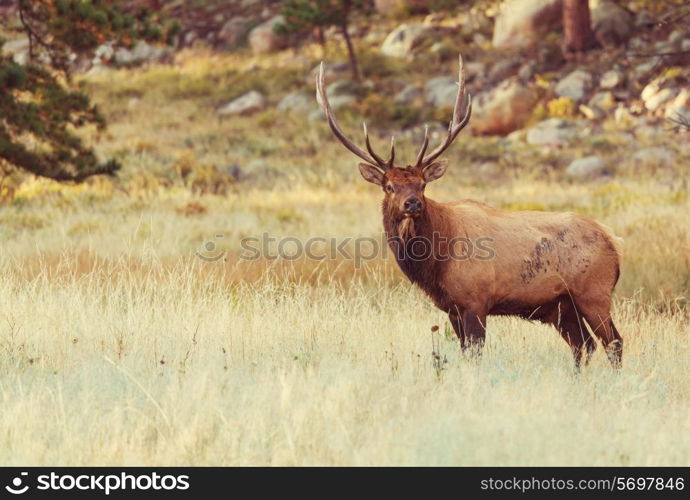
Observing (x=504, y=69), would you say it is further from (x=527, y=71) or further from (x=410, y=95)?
(x=410, y=95)

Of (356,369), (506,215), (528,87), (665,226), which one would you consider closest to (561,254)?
(506,215)

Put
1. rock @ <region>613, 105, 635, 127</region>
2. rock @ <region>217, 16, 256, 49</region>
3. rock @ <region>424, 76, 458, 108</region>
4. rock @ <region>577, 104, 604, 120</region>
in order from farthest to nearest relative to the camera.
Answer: rock @ <region>217, 16, 256, 49</region> < rock @ <region>424, 76, 458, 108</region> < rock @ <region>577, 104, 604, 120</region> < rock @ <region>613, 105, 635, 127</region>

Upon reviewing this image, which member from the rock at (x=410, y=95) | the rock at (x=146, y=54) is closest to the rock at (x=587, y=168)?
the rock at (x=410, y=95)

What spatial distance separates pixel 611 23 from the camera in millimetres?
29203

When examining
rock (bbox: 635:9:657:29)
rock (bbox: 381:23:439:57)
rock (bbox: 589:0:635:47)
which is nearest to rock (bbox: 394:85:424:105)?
rock (bbox: 381:23:439:57)

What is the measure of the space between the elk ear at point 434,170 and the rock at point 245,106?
947 inches

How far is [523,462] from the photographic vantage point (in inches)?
181

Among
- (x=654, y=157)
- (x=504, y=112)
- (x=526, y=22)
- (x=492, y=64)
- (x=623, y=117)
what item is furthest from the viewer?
(x=526, y=22)

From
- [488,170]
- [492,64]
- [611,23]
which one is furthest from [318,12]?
[488,170]

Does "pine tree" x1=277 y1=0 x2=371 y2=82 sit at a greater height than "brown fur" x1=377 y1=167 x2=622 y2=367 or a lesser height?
greater

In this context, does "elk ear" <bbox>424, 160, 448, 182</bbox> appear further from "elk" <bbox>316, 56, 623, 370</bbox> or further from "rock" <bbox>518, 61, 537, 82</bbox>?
"rock" <bbox>518, 61, 537, 82</bbox>

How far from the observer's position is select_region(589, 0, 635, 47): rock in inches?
1142

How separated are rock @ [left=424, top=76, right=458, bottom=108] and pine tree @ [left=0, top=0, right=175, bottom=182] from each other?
14971 mm

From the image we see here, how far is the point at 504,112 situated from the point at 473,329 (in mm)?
20610
